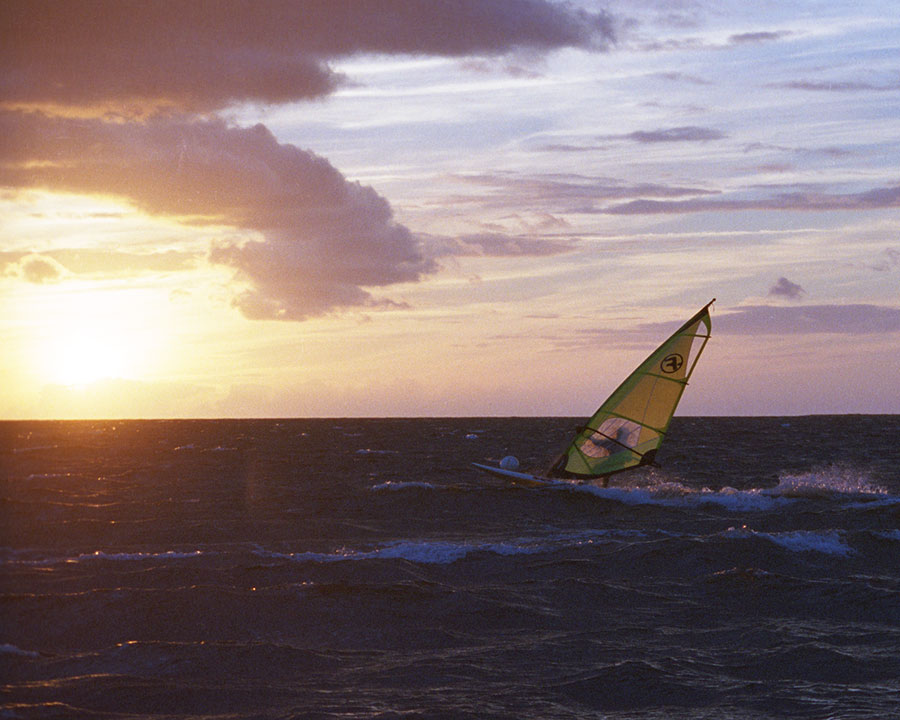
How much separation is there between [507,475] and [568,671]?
24.6m

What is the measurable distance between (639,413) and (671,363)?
1975 millimetres

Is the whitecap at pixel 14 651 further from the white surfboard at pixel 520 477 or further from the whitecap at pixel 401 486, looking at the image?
the white surfboard at pixel 520 477

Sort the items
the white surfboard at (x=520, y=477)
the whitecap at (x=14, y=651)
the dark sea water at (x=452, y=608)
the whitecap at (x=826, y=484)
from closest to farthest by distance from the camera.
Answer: the dark sea water at (x=452, y=608) → the whitecap at (x=14, y=651) → the whitecap at (x=826, y=484) → the white surfboard at (x=520, y=477)

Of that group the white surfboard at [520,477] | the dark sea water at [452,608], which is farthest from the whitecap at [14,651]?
the white surfboard at [520,477]

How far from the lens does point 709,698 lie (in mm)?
10773

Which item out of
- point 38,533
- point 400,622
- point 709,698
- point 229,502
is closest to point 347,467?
point 229,502

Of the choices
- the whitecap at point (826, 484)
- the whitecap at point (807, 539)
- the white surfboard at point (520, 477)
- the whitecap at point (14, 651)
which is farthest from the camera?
the white surfboard at point (520, 477)

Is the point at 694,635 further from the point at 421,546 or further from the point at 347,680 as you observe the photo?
the point at 421,546

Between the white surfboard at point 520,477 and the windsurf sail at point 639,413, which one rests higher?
the windsurf sail at point 639,413

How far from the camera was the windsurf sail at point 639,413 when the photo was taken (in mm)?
29844

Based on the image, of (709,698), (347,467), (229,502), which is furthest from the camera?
(347,467)

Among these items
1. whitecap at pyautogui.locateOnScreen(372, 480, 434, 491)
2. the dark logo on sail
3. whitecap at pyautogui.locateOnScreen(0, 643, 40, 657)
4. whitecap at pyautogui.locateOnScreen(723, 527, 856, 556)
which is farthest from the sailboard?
whitecap at pyautogui.locateOnScreen(0, 643, 40, 657)

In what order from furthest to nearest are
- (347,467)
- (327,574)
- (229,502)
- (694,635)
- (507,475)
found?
(347,467) < (507,475) < (229,502) < (327,574) < (694,635)

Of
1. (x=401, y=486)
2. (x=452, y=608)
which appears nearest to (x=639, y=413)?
(x=401, y=486)
